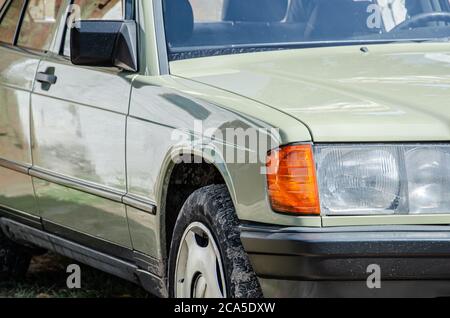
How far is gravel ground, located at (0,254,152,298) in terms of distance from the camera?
6387mm

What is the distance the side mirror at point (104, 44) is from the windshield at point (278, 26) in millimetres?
170

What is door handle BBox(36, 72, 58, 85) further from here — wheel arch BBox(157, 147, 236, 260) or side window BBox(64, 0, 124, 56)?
wheel arch BBox(157, 147, 236, 260)

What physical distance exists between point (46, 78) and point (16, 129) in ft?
1.28

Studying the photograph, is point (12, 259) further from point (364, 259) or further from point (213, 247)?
point (364, 259)

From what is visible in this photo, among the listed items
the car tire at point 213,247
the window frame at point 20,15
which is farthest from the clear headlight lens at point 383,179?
the window frame at point 20,15

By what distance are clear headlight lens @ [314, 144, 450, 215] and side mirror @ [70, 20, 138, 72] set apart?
4.62ft

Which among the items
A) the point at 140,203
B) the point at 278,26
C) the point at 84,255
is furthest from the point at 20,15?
the point at 140,203

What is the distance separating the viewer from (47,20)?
6277 mm

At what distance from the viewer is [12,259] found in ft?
21.8

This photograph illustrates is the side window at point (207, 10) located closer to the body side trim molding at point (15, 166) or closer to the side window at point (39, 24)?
the side window at point (39, 24)

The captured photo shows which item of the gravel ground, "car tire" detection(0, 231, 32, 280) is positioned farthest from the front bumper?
"car tire" detection(0, 231, 32, 280)

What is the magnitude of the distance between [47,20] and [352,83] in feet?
7.64

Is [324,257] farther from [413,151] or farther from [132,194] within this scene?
[132,194]
